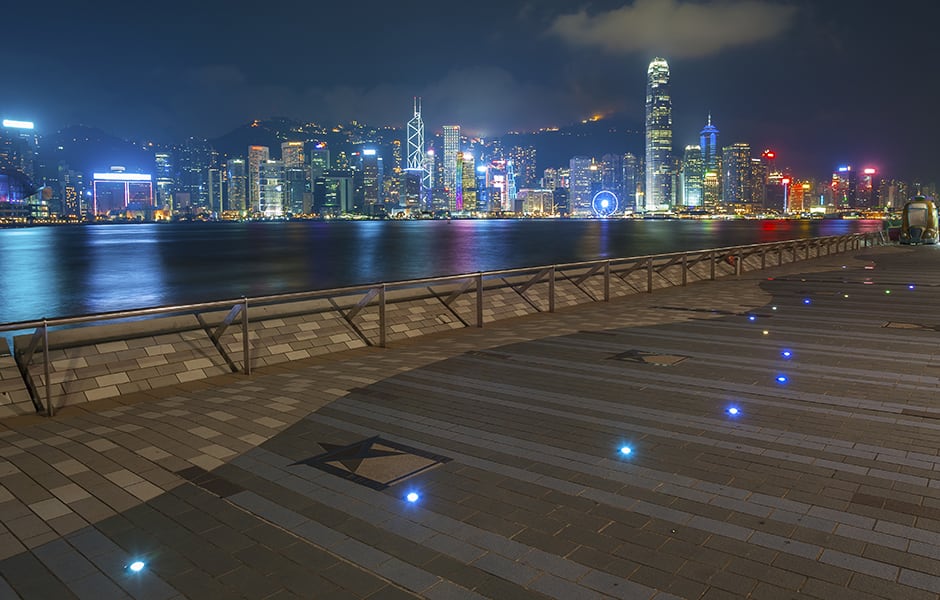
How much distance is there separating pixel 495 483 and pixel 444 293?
9.80 m

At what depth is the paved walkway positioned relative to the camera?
14.2ft

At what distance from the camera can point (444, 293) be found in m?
15.4

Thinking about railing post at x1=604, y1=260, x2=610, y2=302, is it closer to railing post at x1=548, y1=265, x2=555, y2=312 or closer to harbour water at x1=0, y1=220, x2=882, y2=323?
railing post at x1=548, y1=265, x2=555, y2=312

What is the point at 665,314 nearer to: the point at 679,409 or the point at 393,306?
the point at 393,306

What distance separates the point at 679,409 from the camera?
316 inches

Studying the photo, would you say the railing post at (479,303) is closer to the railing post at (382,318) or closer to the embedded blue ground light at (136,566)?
the railing post at (382,318)

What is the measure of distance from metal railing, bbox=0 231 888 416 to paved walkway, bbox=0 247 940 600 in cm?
106

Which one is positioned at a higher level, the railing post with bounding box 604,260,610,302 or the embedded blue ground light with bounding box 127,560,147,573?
the railing post with bounding box 604,260,610,302

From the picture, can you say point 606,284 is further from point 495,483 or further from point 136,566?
point 136,566

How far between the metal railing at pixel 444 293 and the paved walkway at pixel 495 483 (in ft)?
3.47

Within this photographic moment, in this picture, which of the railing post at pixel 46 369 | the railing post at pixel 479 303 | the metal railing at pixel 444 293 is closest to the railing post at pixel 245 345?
the metal railing at pixel 444 293

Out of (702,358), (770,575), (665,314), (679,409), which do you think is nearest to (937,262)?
(665,314)

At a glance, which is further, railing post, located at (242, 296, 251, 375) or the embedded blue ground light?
railing post, located at (242, 296, 251, 375)

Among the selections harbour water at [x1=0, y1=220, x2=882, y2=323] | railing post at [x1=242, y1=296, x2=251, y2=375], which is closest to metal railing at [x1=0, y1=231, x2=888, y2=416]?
railing post at [x1=242, y1=296, x2=251, y2=375]
